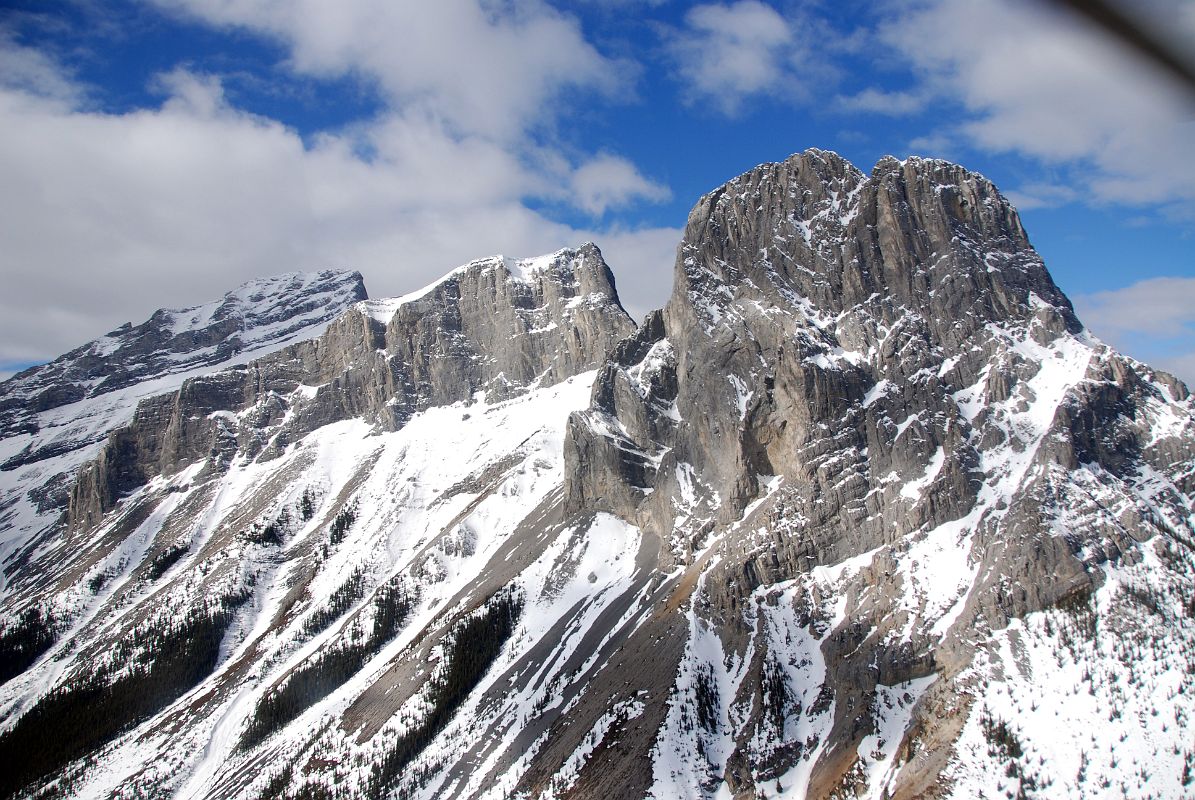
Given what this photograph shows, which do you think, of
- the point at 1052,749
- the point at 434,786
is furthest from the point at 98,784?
the point at 1052,749

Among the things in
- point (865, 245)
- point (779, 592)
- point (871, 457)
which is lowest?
point (779, 592)

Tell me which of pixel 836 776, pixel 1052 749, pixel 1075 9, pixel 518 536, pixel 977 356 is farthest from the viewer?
pixel 518 536

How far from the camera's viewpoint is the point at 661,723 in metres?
104

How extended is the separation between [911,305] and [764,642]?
197 ft

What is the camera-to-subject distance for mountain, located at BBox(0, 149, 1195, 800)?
91.8 metres

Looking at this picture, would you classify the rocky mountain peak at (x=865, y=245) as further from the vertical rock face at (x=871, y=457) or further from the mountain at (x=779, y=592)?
the mountain at (x=779, y=592)

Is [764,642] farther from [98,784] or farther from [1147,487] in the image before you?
[98,784]

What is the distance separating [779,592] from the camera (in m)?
118

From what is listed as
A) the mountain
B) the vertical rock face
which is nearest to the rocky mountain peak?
the vertical rock face

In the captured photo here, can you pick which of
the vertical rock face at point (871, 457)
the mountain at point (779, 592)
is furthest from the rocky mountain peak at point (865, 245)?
the mountain at point (779, 592)

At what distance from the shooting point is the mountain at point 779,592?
91812mm

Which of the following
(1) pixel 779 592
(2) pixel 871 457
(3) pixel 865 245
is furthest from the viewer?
(3) pixel 865 245

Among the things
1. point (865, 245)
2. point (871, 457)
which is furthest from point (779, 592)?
point (865, 245)

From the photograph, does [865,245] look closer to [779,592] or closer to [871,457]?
[871,457]
